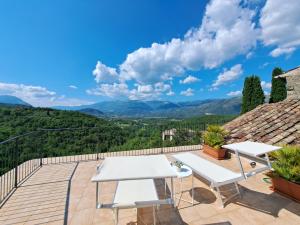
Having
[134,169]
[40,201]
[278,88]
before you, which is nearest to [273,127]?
[134,169]

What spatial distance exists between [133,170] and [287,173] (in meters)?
2.67

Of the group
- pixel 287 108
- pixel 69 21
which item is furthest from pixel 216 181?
pixel 69 21

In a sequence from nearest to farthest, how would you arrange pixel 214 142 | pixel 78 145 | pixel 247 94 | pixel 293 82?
pixel 214 142 < pixel 78 145 < pixel 293 82 < pixel 247 94

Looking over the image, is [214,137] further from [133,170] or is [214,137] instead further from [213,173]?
[133,170]

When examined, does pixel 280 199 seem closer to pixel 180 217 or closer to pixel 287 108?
pixel 180 217

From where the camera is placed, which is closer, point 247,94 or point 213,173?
point 213,173

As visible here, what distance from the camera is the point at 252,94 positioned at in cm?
1288

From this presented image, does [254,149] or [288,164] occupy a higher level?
[254,149]

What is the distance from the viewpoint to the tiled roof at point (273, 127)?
5.14m

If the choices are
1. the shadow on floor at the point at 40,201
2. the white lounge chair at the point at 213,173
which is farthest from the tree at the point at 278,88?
the shadow on floor at the point at 40,201

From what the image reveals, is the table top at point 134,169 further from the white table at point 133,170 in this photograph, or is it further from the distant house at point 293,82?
the distant house at point 293,82

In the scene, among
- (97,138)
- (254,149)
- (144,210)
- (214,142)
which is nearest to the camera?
(144,210)

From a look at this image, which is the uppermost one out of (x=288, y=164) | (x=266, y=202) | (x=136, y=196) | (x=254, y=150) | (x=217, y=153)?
(x=254, y=150)

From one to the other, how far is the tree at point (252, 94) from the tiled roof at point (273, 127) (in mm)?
4978
